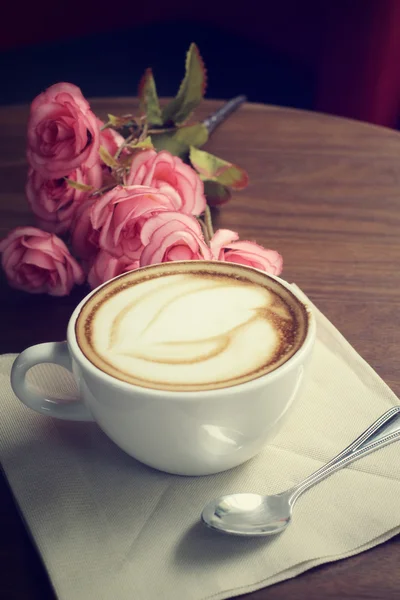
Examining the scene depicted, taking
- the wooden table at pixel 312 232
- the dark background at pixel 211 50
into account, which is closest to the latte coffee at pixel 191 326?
the wooden table at pixel 312 232

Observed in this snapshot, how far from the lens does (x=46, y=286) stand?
2.08 feet

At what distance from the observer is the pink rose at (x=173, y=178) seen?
2.04 ft

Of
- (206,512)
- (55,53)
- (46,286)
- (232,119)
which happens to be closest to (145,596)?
(206,512)

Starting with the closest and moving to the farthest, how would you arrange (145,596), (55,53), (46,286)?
(145,596) < (46,286) < (55,53)

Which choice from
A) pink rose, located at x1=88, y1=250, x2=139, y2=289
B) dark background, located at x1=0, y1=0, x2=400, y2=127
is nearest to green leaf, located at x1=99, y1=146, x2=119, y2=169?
pink rose, located at x1=88, y1=250, x2=139, y2=289

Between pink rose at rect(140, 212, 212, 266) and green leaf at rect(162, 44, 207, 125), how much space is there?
0.28 metres

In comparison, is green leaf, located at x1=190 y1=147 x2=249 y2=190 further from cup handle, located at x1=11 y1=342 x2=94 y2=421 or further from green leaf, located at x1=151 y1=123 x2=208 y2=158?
cup handle, located at x1=11 y1=342 x2=94 y2=421

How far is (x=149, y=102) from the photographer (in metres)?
0.79

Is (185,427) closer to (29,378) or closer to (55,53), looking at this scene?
(29,378)

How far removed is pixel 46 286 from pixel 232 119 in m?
0.49

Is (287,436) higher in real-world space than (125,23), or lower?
higher

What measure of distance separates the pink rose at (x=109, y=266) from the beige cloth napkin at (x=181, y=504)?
12 cm

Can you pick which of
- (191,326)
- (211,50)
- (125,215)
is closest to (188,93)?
Answer: (125,215)

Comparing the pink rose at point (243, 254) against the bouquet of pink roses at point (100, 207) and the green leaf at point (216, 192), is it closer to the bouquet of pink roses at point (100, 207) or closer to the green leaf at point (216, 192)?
the bouquet of pink roses at point (100, 207)
